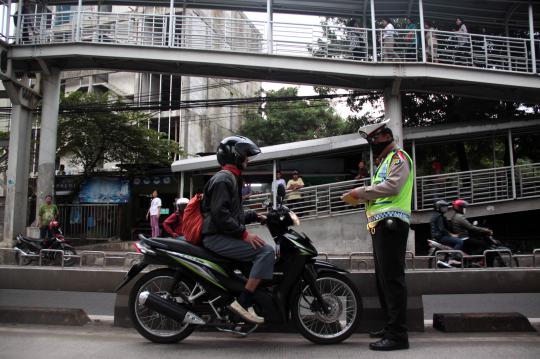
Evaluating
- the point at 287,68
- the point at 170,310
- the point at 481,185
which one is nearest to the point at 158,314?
the point at 170,310

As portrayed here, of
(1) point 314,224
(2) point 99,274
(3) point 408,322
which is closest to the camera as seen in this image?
(3) point 408,322

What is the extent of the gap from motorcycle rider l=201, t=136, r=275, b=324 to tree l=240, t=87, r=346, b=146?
23548 millimetres

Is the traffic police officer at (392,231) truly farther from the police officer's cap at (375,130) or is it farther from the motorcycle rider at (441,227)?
the motorcycle rider at (441,227)

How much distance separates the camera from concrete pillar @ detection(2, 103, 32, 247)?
1286 centimetres

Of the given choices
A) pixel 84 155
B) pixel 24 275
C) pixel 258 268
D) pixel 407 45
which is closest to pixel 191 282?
pixel 258 268

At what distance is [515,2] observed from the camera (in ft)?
43.9

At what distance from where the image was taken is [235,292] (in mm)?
3721

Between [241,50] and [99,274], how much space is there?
836cm

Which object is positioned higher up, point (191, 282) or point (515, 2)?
point (515, 2)

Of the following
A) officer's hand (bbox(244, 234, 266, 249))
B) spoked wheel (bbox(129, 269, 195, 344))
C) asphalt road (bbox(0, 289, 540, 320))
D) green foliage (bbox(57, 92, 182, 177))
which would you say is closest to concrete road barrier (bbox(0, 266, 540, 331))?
asphalt road (bbox(0, 289, 540, 320))

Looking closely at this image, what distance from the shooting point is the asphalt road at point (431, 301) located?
18.8ft

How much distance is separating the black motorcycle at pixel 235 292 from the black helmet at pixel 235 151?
1.65 feet

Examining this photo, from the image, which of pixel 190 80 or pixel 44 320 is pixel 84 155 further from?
pixel 44 320

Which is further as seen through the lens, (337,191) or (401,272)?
(337,191)
